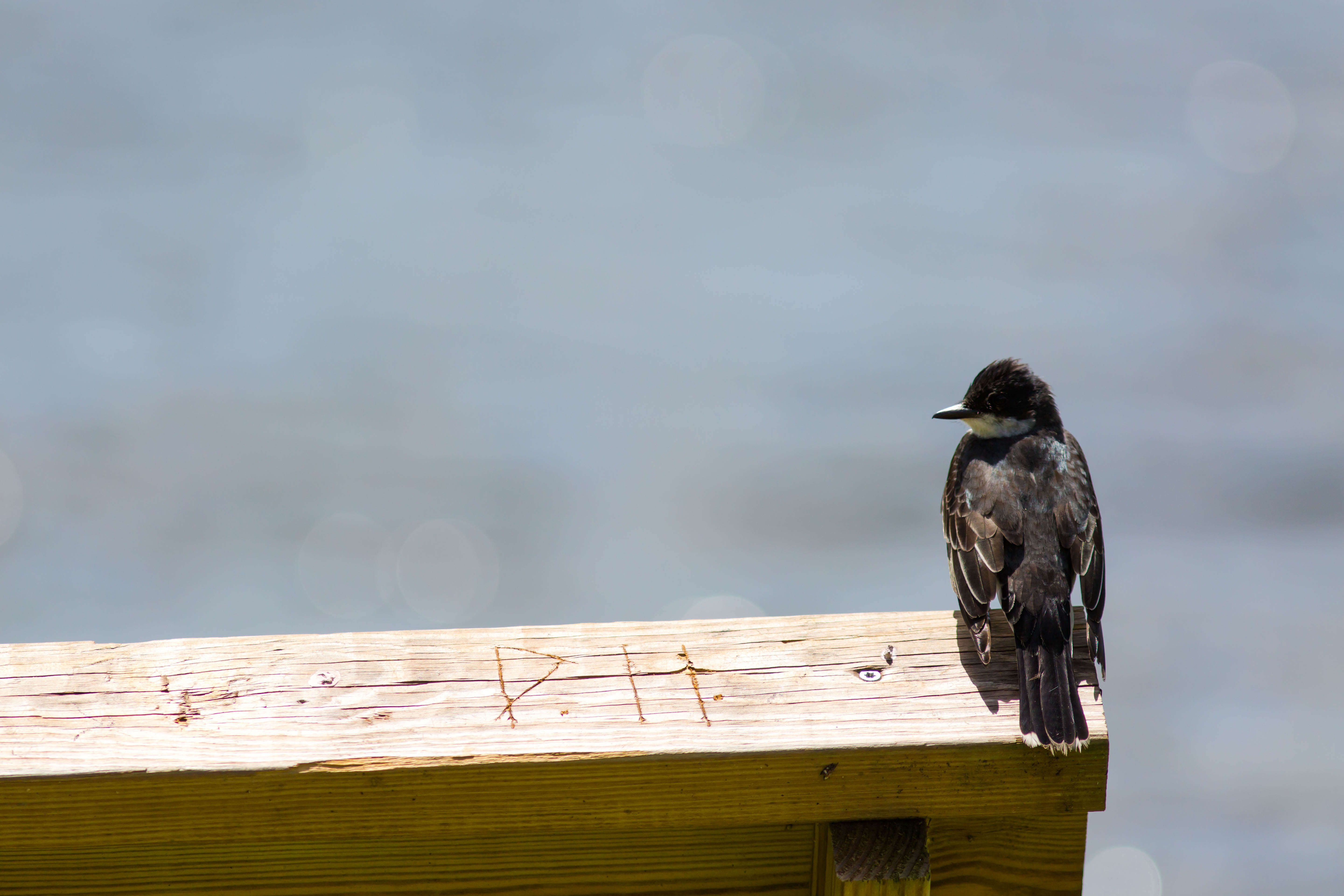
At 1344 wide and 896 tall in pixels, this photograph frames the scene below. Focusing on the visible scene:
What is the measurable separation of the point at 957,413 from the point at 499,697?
7.83 ft

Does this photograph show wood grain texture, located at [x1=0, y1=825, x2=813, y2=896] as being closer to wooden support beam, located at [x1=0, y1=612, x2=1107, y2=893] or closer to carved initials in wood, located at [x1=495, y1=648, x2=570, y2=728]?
wooden support beam, located at [x1=0, y1=612, x2=1107, y2=893]

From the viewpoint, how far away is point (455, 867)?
2131mm

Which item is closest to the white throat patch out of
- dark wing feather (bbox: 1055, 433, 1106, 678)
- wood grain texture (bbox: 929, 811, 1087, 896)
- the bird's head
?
the bird's head

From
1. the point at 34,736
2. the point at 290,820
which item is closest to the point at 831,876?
the point at 290,820

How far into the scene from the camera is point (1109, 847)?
18.5 feet

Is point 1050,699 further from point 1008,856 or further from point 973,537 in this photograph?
point 973,537

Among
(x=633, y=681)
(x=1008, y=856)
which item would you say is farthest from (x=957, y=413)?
(x=633, y=681)

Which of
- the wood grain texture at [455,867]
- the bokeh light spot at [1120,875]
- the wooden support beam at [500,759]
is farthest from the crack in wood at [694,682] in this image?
the bokeh light spot at [1120,875]

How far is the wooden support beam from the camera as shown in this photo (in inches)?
75.4

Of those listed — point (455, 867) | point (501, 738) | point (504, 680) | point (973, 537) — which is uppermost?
point (973, 537)

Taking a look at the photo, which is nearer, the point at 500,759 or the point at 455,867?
the point at 500,759

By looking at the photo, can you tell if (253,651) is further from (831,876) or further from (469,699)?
(831,876)

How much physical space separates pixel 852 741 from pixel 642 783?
1.02 ft

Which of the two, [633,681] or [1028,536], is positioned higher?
[1028,536]
